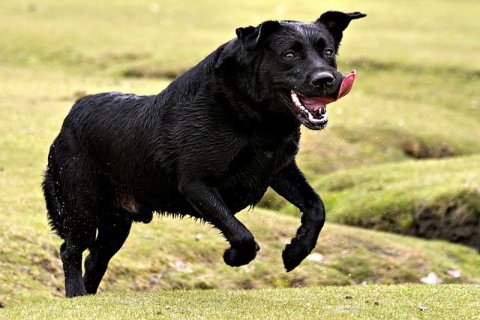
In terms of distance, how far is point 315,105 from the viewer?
25.0 ft

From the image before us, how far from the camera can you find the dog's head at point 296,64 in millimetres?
7504

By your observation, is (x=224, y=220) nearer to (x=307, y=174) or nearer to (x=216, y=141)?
(x=216, y=141)

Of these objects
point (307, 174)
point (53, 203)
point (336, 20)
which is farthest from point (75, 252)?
point (307, 174)

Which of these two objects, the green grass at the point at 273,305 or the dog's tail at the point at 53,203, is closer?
the green grass at the point at 273,305


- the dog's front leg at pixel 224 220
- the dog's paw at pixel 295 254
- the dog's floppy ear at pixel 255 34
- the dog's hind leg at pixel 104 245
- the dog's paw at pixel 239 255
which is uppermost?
the dog's floppy ear at pixel 255 34

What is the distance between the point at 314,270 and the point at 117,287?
2856 millimetres

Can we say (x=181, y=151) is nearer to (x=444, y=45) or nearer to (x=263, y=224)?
(x=263, y=224)

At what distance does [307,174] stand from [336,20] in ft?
32.3

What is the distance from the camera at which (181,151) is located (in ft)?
26.9

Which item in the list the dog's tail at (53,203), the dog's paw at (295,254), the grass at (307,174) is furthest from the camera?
the dog's tail at (53,203)

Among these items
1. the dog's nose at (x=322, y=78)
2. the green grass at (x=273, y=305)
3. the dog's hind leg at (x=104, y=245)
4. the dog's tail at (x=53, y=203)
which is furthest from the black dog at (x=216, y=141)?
the green grass at (x=273, y=305)

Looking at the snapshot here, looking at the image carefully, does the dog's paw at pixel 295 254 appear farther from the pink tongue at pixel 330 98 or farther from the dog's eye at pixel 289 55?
the dog's eye at pixel 289 55

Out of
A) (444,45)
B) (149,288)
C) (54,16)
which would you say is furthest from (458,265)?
(54,16)

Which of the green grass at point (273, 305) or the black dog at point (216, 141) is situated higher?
the black dog at point (216, 141)
